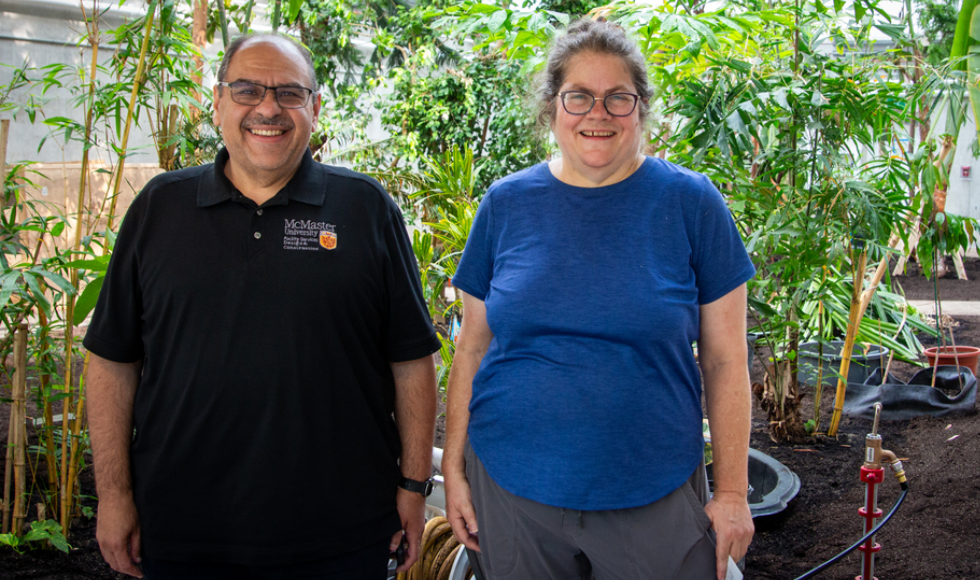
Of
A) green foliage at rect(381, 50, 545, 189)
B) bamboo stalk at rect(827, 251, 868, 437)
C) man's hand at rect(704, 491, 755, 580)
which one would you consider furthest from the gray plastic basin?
green foliage at rect(381, 50, 545, 189)

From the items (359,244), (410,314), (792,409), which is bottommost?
(792,409)

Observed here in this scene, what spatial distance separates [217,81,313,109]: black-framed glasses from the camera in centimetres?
139

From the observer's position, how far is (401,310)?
4.68ft

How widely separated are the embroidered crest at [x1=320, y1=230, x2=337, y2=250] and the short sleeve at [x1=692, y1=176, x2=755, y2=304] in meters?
0.64

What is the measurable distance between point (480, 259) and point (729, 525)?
25.4 inches

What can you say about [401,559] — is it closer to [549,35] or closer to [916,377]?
[549,35]

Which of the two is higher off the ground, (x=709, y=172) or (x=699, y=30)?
(x=699, y=30)

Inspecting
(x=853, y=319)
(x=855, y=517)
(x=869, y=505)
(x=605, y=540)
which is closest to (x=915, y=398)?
(x=853, y=319)

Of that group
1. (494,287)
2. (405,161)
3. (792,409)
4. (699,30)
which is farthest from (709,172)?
(405,161)

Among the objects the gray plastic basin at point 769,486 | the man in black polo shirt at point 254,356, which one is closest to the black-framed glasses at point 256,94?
the man in black polo shirt at point 254,356

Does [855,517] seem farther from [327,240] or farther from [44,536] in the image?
[44,536]

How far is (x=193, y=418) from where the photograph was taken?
1329 millimetres

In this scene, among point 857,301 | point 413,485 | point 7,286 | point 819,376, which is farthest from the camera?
point 819,376

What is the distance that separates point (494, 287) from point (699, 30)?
1268 mm
